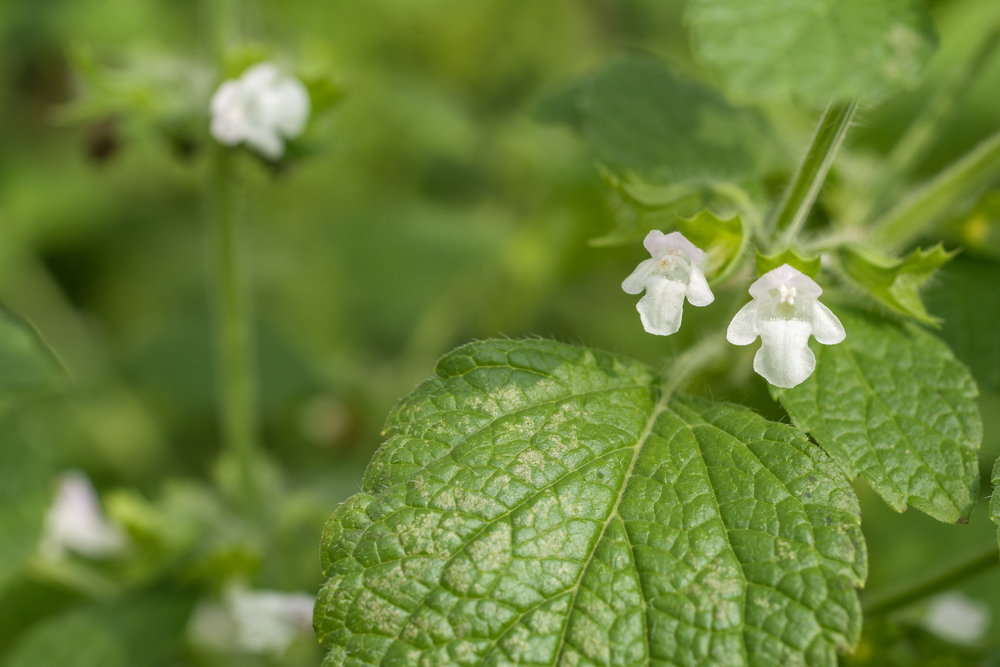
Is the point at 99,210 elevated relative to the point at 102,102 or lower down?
elevated

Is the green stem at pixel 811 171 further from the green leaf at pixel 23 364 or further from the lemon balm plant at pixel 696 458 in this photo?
the green leaf at pixel 23 364

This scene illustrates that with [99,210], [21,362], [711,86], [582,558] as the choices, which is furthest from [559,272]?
[99,210]

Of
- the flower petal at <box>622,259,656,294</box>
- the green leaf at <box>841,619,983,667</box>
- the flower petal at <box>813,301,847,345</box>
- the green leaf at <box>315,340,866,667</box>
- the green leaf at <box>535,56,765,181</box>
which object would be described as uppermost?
the green leaf at <box>535,56,765,181</box>

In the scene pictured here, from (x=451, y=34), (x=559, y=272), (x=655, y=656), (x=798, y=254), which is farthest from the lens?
(x=451, y=34)

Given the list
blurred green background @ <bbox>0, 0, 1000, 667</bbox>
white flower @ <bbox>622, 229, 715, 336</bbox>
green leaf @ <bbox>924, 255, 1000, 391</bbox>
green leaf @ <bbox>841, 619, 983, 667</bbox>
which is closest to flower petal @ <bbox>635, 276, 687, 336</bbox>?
white flower @ <bbox>622, 229, 715, 336</bbox>

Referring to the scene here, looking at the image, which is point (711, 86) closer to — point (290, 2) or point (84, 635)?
point (84, 635)

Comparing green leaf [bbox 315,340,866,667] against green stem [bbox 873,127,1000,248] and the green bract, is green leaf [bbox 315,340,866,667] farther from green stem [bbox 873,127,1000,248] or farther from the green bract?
green stem [bbox 873,127,1000,248]
